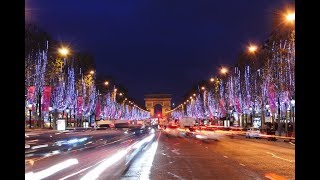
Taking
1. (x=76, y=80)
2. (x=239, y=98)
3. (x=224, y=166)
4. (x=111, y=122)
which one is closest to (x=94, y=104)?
(x=111, y=122)

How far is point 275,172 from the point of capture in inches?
858

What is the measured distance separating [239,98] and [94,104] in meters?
45.7

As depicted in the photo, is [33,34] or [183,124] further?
[183,124]

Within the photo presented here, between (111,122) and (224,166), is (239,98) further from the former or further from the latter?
(224,166)

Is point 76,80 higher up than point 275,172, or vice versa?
point 76,80

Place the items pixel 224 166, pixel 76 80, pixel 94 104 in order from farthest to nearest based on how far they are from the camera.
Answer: pixel 94 104
pixel 76 80
pixel 224 166
